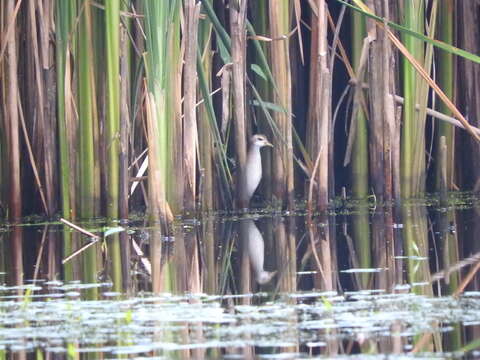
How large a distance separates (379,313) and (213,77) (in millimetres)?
5067

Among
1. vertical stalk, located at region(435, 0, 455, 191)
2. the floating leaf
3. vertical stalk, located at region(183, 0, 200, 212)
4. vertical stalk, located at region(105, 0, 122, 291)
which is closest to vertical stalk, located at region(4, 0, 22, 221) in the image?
vertical stalk, located at region(105, 0, 122, 291)

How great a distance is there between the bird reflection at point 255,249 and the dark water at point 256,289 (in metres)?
0.01

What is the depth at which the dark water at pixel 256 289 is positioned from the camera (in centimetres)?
449

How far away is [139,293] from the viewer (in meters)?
5.77

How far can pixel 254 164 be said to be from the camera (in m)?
9.18

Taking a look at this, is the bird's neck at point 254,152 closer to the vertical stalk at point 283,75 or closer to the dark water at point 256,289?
the vertical stalk at point 283,75

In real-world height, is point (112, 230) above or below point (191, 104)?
below

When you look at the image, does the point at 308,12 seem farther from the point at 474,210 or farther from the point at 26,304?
the point at 26,304

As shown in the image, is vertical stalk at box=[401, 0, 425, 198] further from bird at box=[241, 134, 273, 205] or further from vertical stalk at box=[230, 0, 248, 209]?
vertical stalk at box=[230, 0, 248, 209]

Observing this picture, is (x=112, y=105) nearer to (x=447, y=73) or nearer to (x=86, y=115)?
(x=86, y=115)

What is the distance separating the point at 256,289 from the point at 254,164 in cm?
336

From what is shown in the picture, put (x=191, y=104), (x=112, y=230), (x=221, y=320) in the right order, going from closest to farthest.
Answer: (x=221, y=320) → (x=112, y=230) → (x=191, y=104)

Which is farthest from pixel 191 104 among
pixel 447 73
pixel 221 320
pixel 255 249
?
pixel 221 320

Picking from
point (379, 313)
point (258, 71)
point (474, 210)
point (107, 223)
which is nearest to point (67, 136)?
point (107, 223)
